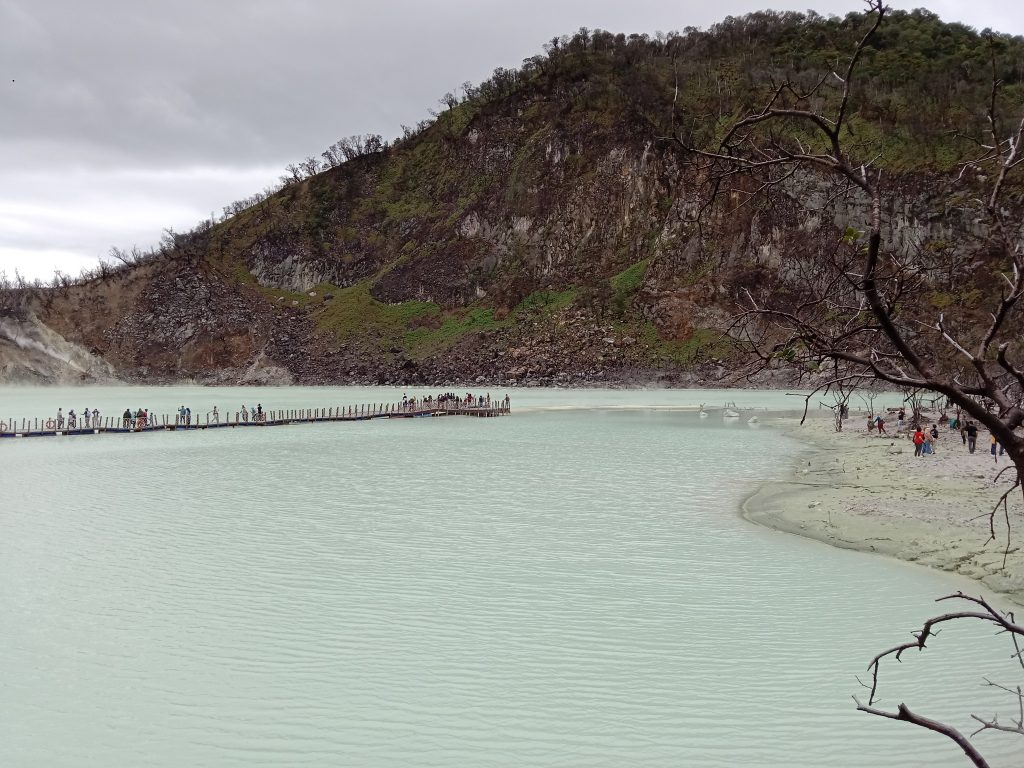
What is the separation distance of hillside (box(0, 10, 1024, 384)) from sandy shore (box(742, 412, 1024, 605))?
94071 millimetres

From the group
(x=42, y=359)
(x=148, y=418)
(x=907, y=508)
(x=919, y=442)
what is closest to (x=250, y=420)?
(x=148, y=418)

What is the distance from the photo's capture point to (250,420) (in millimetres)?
67438

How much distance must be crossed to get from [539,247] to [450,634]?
151 m

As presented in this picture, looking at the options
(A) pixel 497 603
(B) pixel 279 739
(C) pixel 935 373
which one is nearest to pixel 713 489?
(A) pixel 497 603

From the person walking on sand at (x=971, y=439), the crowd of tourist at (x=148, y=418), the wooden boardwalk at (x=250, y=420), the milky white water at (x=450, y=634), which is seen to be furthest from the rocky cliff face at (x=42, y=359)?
→ the person walking on sand at (x=971, y=439)

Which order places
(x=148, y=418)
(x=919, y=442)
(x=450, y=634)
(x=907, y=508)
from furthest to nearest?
(x=148, y=418)
(x=919, y=442)
(x=907, y=508)
(x=450, y=634)

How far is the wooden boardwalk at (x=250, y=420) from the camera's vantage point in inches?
2247

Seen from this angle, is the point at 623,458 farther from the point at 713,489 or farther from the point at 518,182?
the point at 518,182

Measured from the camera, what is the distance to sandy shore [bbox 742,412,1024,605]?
768 inches

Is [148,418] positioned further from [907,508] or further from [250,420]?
[907,508]

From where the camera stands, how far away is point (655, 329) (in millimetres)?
142000

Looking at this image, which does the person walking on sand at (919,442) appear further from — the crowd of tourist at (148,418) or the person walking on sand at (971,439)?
the crowd of tourist at (148,418)

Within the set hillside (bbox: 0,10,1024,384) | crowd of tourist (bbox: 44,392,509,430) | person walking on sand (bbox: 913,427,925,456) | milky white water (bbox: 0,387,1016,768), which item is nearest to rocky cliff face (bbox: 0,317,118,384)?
hillside (bbox: 0,10,1024,384)

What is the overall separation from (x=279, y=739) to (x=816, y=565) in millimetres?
13970
